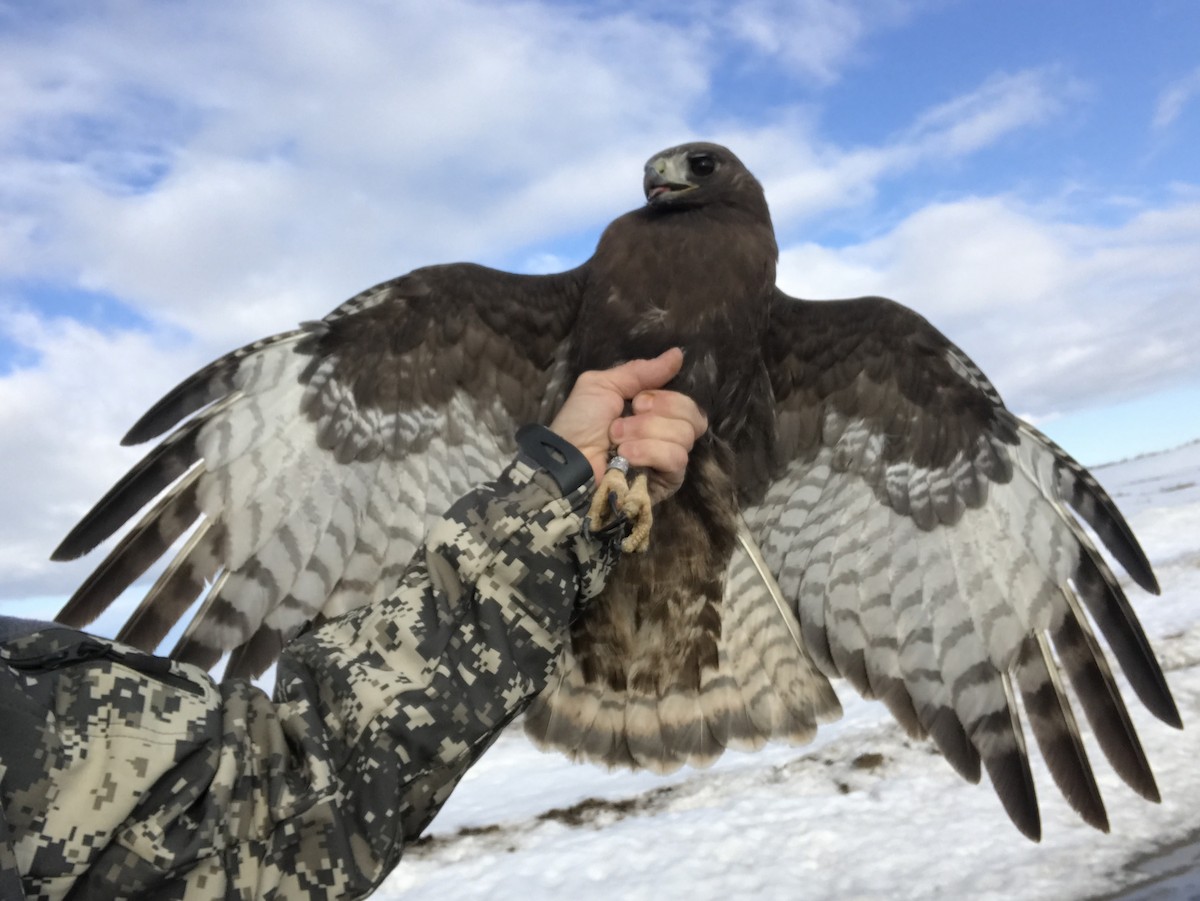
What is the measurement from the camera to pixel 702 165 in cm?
422

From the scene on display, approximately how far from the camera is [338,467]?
3.85 metres

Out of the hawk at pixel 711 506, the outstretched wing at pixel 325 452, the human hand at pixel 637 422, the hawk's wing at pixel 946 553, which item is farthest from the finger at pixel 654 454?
the hawk's wing at pixel 946 553

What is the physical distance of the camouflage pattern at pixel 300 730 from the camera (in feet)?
4.97

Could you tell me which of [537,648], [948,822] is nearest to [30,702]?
[537,648]

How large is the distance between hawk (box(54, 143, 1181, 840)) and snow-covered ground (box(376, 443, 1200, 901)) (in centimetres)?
70

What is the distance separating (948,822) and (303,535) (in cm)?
365

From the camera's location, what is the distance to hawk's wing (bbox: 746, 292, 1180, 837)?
384cm

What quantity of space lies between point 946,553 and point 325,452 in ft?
9.47

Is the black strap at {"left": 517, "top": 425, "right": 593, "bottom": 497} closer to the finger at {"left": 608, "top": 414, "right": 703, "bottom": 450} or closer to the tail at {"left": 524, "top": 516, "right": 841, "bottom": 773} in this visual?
the finger at {"left": 608, "top": 414, "right": 703, "bottom": 450}

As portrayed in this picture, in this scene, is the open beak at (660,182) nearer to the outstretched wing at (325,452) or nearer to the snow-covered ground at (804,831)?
the outstretched wing at (325,452)

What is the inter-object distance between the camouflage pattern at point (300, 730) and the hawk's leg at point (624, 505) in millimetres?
109

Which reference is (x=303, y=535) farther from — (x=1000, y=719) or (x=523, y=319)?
(x=1000, y=719)

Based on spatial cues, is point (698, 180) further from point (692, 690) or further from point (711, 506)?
point (692, 690)

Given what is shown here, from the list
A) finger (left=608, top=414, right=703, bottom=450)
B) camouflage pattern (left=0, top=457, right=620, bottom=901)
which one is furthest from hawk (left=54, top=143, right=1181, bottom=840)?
camouflage pattern (left=0, top=457, right=620, bottom=901)
